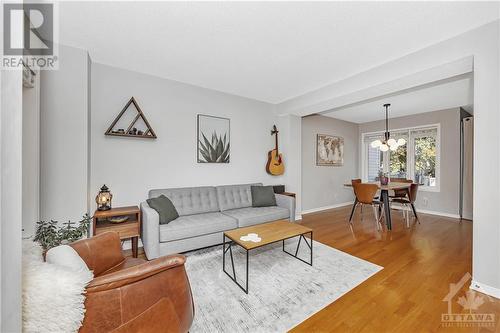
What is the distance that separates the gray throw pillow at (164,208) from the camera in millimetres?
2525

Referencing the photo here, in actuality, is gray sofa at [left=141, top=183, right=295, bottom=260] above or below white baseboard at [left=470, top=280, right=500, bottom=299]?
above

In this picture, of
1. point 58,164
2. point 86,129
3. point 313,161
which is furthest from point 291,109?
point 58,164

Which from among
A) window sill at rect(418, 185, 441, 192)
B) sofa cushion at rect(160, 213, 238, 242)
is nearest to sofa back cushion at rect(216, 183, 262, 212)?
sofa cushion at rect(160, 213, 238, 242)

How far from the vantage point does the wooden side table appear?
237cm

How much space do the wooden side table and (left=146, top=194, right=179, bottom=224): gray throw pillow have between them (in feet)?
0.71

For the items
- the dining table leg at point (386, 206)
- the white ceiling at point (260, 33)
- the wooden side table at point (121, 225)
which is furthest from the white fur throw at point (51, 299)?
Result: the dining table leg at point (386, 206)

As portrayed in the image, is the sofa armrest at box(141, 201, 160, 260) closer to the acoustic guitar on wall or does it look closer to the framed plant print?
the framed plant print

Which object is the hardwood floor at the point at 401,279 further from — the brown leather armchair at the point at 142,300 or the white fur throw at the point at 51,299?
the white fur throw at the point at 51,299

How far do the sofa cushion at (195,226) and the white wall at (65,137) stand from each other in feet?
3.34

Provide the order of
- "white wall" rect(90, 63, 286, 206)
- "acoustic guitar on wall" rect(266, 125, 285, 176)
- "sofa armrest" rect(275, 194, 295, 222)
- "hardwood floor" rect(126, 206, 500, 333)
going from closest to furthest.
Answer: "hardwood floor" rect(126, 206, 500, 333), "white wall" rect(90, 63, 286, 206), "sofa armrest" rect(275, 194, 295, 222), "acoustic guitar on wall" rect(266, 125, 285, 176)

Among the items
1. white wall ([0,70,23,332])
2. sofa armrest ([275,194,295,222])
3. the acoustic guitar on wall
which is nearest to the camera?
white wall ([0,70,23,332])

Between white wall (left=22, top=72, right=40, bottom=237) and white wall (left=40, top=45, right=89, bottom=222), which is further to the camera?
white wall (left=40, top=45, right=89, bottom=222)
